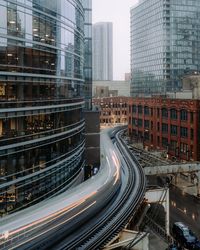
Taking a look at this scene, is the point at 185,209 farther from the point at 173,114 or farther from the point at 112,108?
the point at 112,108

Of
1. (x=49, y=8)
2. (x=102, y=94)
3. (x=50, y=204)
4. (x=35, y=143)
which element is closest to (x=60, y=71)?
(x=49, y=8)

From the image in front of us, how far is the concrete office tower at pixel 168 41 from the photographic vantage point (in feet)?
451

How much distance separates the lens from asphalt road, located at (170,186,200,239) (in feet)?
159

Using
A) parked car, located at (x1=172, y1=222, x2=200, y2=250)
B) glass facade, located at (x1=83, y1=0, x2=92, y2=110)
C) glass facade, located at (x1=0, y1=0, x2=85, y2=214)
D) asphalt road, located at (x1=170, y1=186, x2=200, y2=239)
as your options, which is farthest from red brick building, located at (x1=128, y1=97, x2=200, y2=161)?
glass facade, located at (x1=0, y1=0, x2=85, y2=214)

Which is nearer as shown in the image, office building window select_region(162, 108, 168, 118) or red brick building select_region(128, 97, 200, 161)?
red brick building select_region(128, 97, 200, 161)

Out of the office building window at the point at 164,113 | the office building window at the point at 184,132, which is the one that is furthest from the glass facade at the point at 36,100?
the office building window at the point at 164,113

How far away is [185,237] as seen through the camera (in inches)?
1596

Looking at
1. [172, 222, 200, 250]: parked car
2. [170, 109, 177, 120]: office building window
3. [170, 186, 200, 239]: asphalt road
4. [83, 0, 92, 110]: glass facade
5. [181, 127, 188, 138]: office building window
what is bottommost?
[170, 186, 200, 239]: asphalt road

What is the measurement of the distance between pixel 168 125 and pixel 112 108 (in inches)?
2935

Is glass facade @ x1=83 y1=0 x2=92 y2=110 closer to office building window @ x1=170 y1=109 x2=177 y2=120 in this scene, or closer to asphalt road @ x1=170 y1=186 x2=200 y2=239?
office building window @ x1=170 y1=109 x2=177 y2=120

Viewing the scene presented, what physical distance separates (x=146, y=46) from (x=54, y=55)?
112650 mm

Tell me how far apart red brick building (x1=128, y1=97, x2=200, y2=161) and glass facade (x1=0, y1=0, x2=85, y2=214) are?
3824 cm

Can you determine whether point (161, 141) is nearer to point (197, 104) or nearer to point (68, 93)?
point (197, 104)

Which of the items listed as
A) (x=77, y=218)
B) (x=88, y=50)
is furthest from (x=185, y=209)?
(x=88, y=50)
